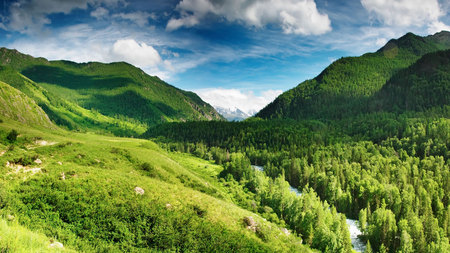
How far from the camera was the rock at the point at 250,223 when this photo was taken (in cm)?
5424

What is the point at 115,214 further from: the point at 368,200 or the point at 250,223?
the point at 368,200

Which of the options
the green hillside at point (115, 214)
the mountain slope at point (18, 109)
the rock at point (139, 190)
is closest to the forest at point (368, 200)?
the green hillside at point (115, 214)

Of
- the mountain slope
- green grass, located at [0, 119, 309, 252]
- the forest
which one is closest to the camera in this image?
green grass, located at [0, 119, 309, 252]

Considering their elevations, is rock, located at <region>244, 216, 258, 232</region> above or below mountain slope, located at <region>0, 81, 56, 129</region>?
below

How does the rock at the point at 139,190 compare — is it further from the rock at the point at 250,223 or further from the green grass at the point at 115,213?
the rock at the point at 250,223

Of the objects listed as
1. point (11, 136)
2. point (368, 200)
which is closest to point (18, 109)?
point (11, 136)

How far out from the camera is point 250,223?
55.2 meters

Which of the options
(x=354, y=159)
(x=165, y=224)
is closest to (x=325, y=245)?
(x=165, y=224)

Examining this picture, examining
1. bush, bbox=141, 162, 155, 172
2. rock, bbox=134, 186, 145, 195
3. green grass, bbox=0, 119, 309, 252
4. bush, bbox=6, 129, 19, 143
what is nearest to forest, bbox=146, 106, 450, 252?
green grass, bbox=0, 119, 309, 252

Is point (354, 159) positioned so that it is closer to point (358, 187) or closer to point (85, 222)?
point (358, 187)

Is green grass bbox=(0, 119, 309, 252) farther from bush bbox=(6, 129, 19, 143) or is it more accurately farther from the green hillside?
bush bbox=(6, 129, 19, 143)

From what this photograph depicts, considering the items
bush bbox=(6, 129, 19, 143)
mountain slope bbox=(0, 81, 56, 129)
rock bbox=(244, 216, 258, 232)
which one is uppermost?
mountain slope bbox=(0, 81, 56, 129)

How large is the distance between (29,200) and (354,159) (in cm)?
20966

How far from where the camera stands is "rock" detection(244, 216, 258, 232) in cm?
5424
